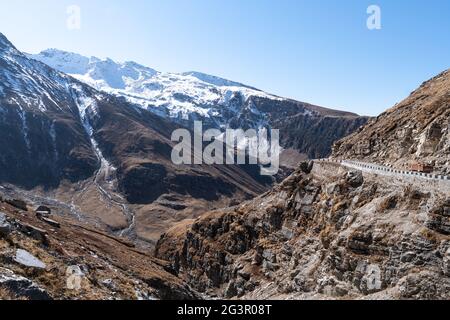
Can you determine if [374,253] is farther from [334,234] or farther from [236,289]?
[236,289]

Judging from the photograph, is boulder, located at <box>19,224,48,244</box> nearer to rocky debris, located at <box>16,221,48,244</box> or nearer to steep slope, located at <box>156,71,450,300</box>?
rocky debris, located at <box>16,221,48,244</box>

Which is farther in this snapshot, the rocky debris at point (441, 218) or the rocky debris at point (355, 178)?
the rocky debris at point (355, 178)

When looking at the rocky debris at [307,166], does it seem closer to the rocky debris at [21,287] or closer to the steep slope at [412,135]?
the steep slope at [412,135]

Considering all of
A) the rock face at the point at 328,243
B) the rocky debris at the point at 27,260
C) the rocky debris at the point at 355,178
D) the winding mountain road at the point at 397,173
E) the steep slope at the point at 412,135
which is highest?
the steep slope at the point at 412,135

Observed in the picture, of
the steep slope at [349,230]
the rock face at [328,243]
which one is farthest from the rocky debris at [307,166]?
the rock face at [328,243]

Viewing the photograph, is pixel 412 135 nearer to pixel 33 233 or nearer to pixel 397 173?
pixel 397 173

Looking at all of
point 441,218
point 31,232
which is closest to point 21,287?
point 31,232

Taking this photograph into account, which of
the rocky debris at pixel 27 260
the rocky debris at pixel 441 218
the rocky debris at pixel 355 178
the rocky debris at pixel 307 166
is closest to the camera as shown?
the rocky debris at pixel 27 260
